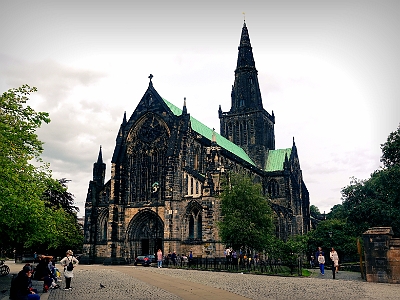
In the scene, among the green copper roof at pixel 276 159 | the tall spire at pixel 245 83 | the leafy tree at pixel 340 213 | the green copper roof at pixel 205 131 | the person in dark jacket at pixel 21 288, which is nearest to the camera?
the person in dark jacket at pixel 21 288

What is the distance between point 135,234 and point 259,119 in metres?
32.5

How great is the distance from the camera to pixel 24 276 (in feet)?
39.1

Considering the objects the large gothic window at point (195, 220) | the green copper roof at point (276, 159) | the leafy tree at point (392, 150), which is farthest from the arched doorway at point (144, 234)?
the green copper roof at point (276, 159)

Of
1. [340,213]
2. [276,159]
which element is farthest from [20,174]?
[276,159]

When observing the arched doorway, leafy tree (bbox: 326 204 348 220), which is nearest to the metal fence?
the arched doorway

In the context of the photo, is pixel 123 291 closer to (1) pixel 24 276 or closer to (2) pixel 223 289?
(2) pixel 223 289

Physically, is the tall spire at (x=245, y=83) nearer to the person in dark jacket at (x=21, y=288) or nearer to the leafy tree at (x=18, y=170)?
the leafy tree at (x=18, y=170)

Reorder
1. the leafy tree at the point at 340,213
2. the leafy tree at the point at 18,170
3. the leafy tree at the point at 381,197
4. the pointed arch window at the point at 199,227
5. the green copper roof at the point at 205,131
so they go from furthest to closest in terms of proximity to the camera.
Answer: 1. the green copper roof at the point at 205,131
2. the pointed arch window at the point at 199,227
3. the leafy tree at the point at 340,213
4. the leafy tree at the point at 381,197
5. the leafy tree at the point at 18,170

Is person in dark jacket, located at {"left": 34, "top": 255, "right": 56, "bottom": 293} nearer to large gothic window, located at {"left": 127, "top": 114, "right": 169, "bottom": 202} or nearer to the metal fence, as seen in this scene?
the metal fence

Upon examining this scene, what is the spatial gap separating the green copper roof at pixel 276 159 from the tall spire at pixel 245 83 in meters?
8.31

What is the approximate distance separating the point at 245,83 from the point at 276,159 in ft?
46.3

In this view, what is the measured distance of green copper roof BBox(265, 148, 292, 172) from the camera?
221 feet

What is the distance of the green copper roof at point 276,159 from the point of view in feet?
221

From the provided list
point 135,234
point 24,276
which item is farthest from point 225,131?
point 24,276
